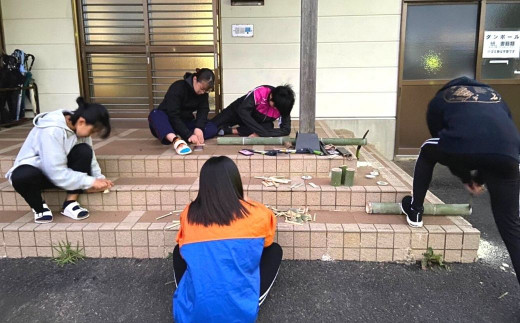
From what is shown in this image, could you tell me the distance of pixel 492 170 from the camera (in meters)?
2.24

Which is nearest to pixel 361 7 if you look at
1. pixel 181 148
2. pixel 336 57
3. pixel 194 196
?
pixel 336 57

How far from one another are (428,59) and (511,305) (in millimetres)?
4396

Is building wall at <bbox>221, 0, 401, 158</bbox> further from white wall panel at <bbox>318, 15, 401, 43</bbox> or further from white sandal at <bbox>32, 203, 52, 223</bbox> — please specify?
white sandal at <bbox>32, 203, 52, 223</bbox>

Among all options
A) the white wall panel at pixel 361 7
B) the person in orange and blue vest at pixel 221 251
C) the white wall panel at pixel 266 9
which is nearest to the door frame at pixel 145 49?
the white wall panel at pixel 266 9

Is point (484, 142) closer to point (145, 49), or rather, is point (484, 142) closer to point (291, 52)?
point (291, 52)

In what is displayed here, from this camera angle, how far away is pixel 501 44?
19.2ft

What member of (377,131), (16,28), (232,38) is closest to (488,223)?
(377,131)

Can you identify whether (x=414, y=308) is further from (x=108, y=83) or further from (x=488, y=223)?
(x=108, y=83)

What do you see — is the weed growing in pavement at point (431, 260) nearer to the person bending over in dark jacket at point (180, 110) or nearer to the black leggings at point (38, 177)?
the person bending over in dark jacket at point (180, 110)

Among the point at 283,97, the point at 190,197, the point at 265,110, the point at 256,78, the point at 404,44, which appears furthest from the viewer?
the point at 256,78

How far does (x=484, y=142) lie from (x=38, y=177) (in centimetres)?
295

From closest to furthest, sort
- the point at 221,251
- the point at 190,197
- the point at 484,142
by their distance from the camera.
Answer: the point at 221,251 < the point at 484,142 < the point at 190,197

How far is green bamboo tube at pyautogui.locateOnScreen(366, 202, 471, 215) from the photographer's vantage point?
3.09 m

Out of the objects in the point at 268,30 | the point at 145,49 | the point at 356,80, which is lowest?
the point at 356,80
